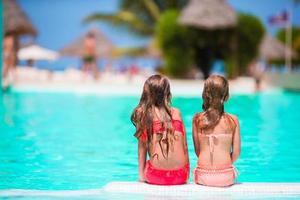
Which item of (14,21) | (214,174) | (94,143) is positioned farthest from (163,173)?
(14,21)

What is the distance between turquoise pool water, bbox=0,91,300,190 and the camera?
16.9 feet

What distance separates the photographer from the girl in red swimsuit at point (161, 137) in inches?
152


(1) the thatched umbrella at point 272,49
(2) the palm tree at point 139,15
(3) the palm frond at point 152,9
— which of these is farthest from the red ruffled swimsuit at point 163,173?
(1) the thatched umbrella at point 272,49

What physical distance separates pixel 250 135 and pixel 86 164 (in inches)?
124

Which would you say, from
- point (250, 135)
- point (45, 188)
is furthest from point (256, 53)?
point (45, 188)

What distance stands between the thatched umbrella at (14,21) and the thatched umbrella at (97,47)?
21.4ft

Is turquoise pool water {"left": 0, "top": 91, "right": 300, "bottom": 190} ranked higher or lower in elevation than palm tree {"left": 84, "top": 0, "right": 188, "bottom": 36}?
lower

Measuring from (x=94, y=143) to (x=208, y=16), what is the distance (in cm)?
1675

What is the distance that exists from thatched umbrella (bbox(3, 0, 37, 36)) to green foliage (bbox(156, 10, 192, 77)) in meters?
6.30

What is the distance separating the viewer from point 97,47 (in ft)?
111

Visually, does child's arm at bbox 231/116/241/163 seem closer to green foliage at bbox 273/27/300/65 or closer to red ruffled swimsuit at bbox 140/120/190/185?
red ruffled swimsuit at bbox 140/120/190/185

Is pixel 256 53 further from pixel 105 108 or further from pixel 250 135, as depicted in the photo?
pixel 250 135

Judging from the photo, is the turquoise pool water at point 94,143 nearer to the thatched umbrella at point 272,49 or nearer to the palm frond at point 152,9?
the palm frond at point 152,9

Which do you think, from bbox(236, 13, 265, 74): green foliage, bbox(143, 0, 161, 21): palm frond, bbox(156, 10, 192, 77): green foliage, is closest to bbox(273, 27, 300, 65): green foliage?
bbox(143, 0, 161, 21): palm frond
